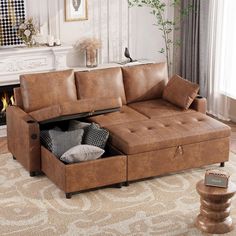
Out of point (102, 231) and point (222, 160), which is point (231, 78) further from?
point (102, 231)

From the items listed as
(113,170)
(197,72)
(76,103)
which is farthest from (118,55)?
(113,170)

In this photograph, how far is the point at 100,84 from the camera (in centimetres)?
618

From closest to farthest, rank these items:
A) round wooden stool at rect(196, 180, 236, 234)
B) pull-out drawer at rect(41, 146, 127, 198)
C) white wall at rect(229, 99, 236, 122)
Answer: round wooden stool at rect(196, 180, 236, 234)
pull-out drawer at rect(41, 146, 127, 198)
white wall at rect(229, 99, 236, 122)

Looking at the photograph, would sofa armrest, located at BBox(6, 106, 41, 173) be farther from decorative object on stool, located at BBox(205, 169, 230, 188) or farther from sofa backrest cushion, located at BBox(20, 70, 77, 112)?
decorative object on stool, located at BBox(205, 169, 230, 188)

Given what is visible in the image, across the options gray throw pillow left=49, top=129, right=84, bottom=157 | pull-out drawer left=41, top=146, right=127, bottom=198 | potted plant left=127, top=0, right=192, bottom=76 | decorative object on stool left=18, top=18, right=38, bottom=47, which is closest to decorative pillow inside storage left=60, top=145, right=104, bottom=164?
pull-out drawer left=41, top=146, right=127, bottom=198

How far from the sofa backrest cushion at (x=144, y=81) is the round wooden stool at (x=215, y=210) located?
1.91 m

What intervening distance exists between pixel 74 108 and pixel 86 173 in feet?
2.46

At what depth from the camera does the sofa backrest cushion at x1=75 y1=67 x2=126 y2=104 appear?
612 cm

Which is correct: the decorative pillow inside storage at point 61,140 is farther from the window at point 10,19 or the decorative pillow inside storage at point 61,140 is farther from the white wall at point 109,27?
the white wall at point 109,27

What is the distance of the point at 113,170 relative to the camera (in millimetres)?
5258

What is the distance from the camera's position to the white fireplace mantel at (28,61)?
6.72m

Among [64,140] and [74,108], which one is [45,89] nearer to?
[74,108]

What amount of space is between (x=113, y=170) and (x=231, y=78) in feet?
8.42

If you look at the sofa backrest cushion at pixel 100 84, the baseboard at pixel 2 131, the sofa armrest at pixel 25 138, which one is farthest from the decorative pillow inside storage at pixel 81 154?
the baseboard at pixel 2 131
